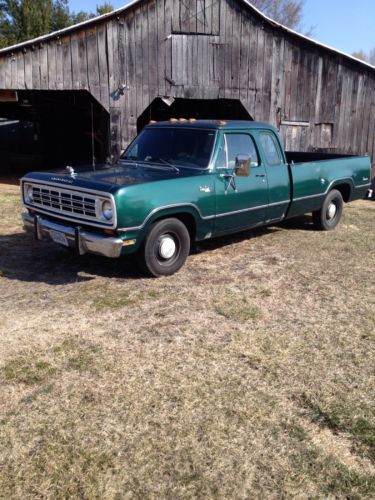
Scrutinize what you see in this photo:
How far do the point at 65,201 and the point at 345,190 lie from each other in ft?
18.3

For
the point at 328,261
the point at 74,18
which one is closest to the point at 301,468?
the point at 328,261

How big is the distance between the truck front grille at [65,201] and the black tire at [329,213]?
4694mm

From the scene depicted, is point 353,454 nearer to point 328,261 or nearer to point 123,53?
point 328,261

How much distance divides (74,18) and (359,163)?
42.4 meters

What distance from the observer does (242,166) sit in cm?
609

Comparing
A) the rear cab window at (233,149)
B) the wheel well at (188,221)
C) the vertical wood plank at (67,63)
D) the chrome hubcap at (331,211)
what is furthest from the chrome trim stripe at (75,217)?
the vertical wood plank at (67,63)

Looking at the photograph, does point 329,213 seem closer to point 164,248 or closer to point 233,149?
point 233,149

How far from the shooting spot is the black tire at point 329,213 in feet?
27.8

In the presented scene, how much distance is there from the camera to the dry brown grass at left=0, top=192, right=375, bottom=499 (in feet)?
8.82

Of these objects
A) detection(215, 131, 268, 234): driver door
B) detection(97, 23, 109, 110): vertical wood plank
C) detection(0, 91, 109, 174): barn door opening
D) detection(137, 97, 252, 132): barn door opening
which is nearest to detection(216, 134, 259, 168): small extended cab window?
detection(215, 131, 268, 234): driver door

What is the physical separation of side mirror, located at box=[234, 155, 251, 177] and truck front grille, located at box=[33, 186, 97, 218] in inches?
78.4

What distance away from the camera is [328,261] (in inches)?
269

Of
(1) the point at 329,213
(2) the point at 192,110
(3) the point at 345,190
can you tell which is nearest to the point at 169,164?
(1) the point at 329,213

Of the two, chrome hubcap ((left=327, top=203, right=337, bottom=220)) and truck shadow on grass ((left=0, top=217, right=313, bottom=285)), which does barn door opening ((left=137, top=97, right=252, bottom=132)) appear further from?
truck shadow on grass ((left=0, top=217, right=313, bottom=285))
